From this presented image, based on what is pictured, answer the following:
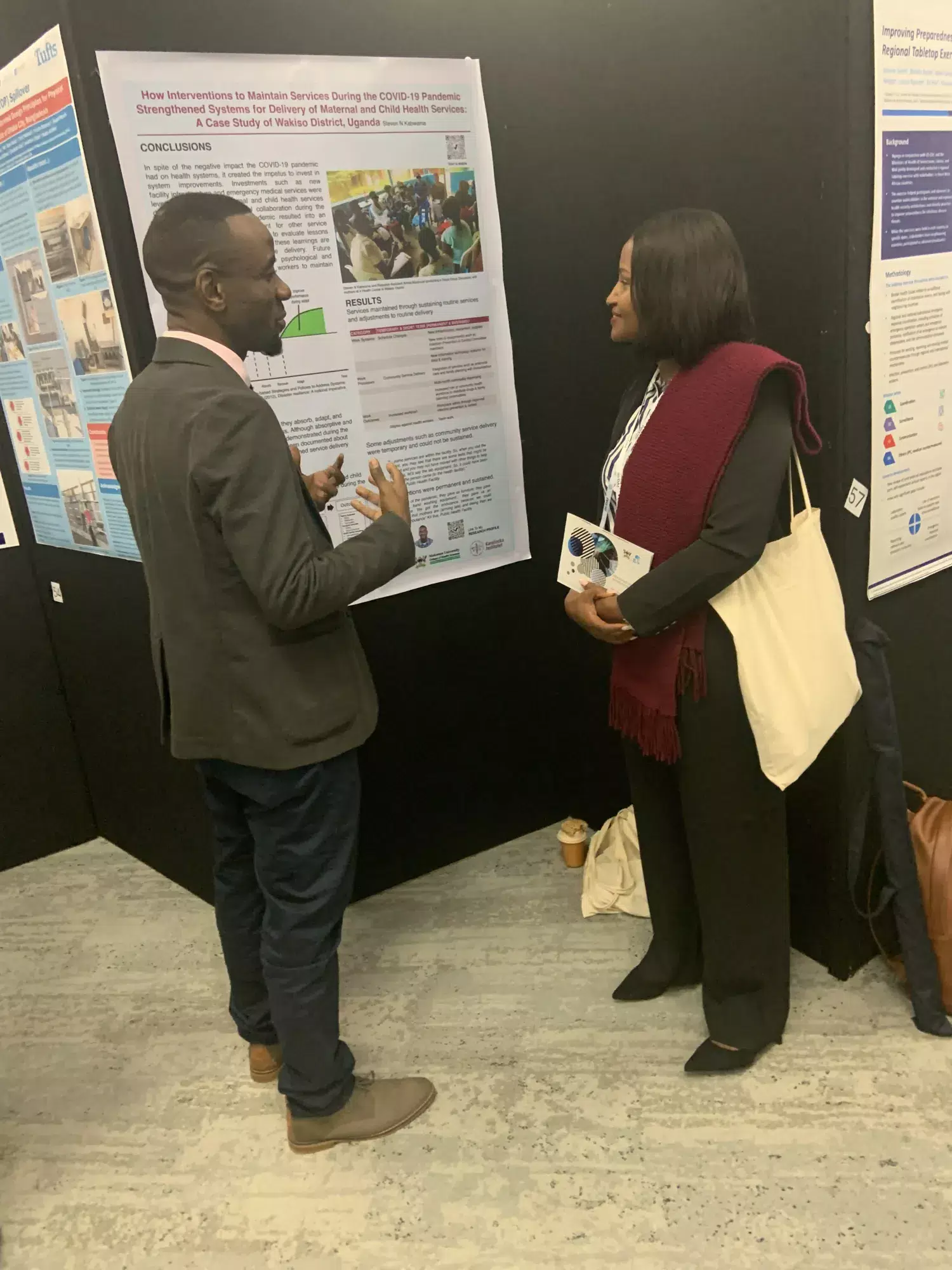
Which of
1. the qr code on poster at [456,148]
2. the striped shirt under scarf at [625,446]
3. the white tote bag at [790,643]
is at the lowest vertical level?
the white tote bag at [790,643]

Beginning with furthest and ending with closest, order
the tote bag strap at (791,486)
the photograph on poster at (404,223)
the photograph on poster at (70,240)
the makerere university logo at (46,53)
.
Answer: the photograph on poster at (404,223) → the photograph on poster at (70,240) → the makerere university logo at (46,53) → the tote bag strap at (791,486)

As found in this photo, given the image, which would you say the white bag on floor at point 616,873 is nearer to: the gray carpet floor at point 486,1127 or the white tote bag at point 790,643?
the gray carpet floor at point 486,1127

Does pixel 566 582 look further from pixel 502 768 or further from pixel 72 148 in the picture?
pixel 72 148

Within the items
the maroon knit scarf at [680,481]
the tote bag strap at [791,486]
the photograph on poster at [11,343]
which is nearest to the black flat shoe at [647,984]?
the maroon knit scarf at [680,481]

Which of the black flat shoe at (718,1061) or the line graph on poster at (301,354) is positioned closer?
the black flat shoe at (718,1061)

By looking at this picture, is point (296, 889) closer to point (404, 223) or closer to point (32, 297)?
point (404, 223)

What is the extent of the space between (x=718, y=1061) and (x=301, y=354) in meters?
1.67

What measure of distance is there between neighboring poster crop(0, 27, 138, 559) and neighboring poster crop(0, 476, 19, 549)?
8cm

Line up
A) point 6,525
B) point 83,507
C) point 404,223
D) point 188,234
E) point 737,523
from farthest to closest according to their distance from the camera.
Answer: point 6,525 → point 83,507 → point 404,223 → point 737,523 → point 188,234

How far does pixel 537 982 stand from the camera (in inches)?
83.4

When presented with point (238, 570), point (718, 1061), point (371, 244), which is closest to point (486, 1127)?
point (718, 1061)

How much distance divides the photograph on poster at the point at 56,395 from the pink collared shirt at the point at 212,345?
3.30 feet

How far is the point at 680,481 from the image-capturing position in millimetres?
1530

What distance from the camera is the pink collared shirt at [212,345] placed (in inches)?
54.8
